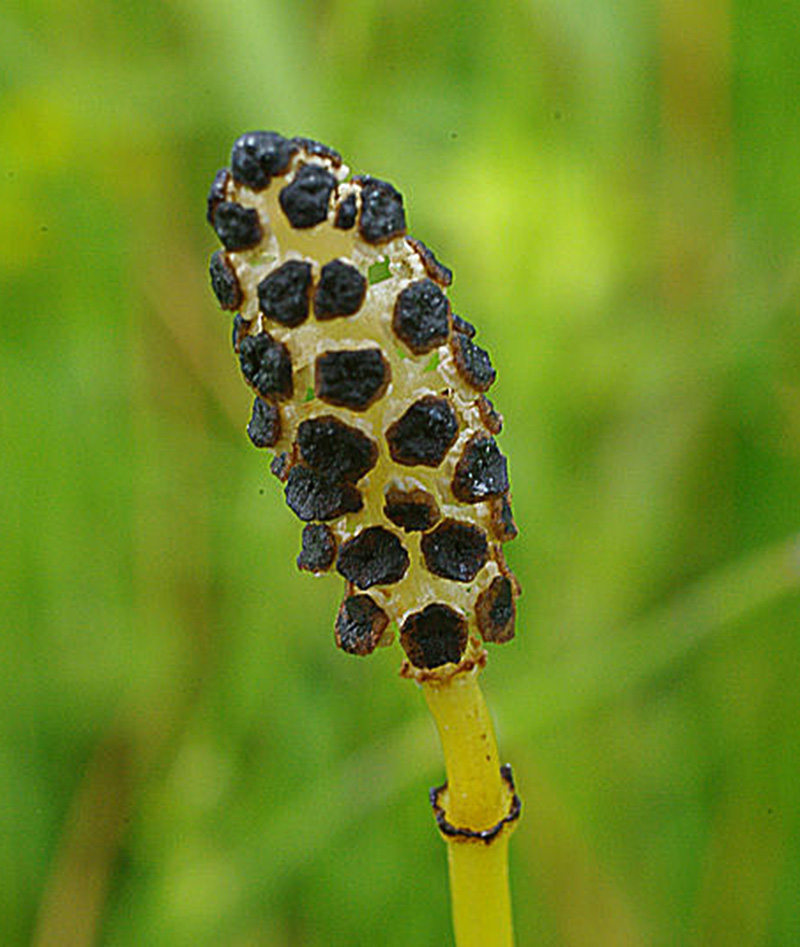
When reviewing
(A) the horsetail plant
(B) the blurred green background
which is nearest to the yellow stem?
(A) the horsetail plant

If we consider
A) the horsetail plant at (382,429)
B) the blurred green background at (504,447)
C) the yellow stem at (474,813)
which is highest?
the blurred green background at (504,447)

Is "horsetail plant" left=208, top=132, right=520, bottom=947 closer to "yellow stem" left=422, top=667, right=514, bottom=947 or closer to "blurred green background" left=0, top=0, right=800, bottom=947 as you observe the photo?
"yellow stem" left=422, top=667, right=514, bottom=947

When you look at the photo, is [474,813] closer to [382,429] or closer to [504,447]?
[382,429]

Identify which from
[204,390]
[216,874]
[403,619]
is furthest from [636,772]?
[403,619]

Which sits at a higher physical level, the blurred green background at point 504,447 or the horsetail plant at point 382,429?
the blurred green background at point 504,447

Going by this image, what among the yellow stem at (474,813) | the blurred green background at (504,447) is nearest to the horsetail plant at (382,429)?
the yellow stem at (474,813)

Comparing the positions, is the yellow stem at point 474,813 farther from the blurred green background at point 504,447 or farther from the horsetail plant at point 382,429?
the blurred green background at point 504,447

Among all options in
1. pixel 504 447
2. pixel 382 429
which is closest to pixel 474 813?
pixel 382 429
